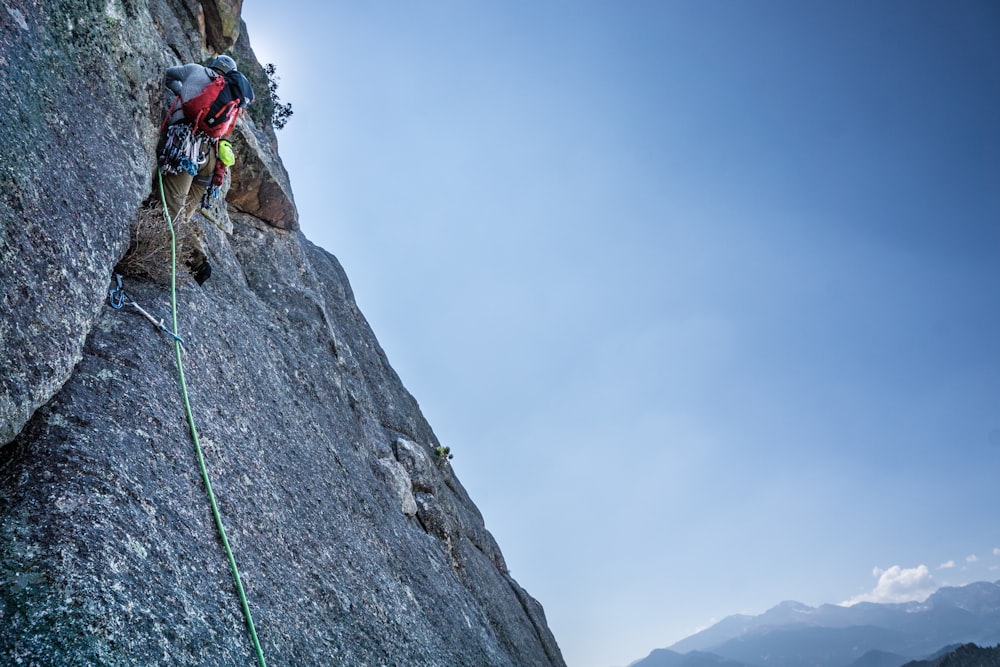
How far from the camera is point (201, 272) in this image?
26.0ft

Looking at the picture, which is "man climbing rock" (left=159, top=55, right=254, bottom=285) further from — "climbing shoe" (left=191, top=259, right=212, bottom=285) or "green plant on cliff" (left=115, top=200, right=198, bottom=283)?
"green plant on cliff" (left=115, top=200, right=198, bottom=283)

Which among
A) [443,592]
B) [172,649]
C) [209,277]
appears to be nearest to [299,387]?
[209,277]

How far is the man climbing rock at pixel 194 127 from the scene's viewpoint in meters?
7.46

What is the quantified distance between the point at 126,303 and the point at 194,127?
2973 millimetres

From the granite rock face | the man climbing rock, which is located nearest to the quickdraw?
the man climbing rock

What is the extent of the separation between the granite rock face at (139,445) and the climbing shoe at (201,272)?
0.93 ft

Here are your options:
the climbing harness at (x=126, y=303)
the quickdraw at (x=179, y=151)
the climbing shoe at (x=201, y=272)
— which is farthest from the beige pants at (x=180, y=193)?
the climbing harness at (x=126, y=303)

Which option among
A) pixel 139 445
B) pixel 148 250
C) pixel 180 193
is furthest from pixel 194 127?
pixel 139 445

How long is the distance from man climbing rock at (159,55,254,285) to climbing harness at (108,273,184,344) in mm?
1546

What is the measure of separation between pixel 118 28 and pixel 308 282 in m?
7.00

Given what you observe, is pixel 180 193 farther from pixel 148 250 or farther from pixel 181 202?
pixel 148 250

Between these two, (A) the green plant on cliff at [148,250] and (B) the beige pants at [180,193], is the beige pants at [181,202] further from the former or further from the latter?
(A) the green plant on cliff at [148,250]

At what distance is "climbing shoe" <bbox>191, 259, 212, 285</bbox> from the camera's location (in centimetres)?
779

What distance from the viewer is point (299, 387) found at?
927 centimetres
